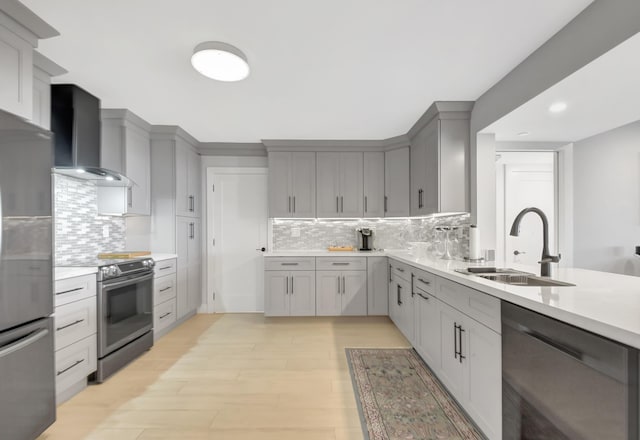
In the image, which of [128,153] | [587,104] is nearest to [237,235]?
[128,153]

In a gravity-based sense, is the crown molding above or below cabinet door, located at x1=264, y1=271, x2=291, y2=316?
above

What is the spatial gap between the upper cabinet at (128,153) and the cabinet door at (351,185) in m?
2.53

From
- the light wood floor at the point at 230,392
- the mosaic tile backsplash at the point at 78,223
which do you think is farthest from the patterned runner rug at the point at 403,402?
the mosaic tile backsplash at the point at 78,223

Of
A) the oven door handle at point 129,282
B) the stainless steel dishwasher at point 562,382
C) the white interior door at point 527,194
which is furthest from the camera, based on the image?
the white interior door at point 527,194

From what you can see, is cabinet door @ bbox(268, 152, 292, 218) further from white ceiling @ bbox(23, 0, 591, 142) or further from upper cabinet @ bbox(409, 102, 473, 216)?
upper cabinet @ bbox(409, 102, 473, 216)

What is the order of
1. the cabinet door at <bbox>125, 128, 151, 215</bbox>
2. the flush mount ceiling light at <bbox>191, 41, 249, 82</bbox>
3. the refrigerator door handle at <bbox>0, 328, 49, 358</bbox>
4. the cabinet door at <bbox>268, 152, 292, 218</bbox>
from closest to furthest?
1. the refrigerator door handle at <bbox>0, 328, 49, 358</bbox>
2. the flush mount ceiling light at <bbox>191, 41, 249, 82</bbox>
3. the cabinet door at <bbox>125, 128, 151, 215</bbox>
4. the cabinet door at <bbox>268, 152, 292, 218</bbox>

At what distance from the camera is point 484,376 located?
5.33 ft

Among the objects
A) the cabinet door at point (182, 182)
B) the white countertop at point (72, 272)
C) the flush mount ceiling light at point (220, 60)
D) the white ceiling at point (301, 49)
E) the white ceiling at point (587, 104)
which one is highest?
the white ceiling at point (301, 49)

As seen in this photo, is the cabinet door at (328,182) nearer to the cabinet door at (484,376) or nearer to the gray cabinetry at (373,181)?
the gray cabinetry at (373,181)

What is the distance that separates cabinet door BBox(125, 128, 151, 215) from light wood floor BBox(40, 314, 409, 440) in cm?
157

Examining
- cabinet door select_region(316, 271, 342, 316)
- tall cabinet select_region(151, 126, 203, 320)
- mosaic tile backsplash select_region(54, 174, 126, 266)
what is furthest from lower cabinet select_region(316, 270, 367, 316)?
mosaic tile backsplash select_region(54, 174, 126, 266)

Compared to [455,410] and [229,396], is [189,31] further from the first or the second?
[455,410]

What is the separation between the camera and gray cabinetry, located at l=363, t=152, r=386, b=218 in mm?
4199

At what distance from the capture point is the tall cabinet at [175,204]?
143 inches
